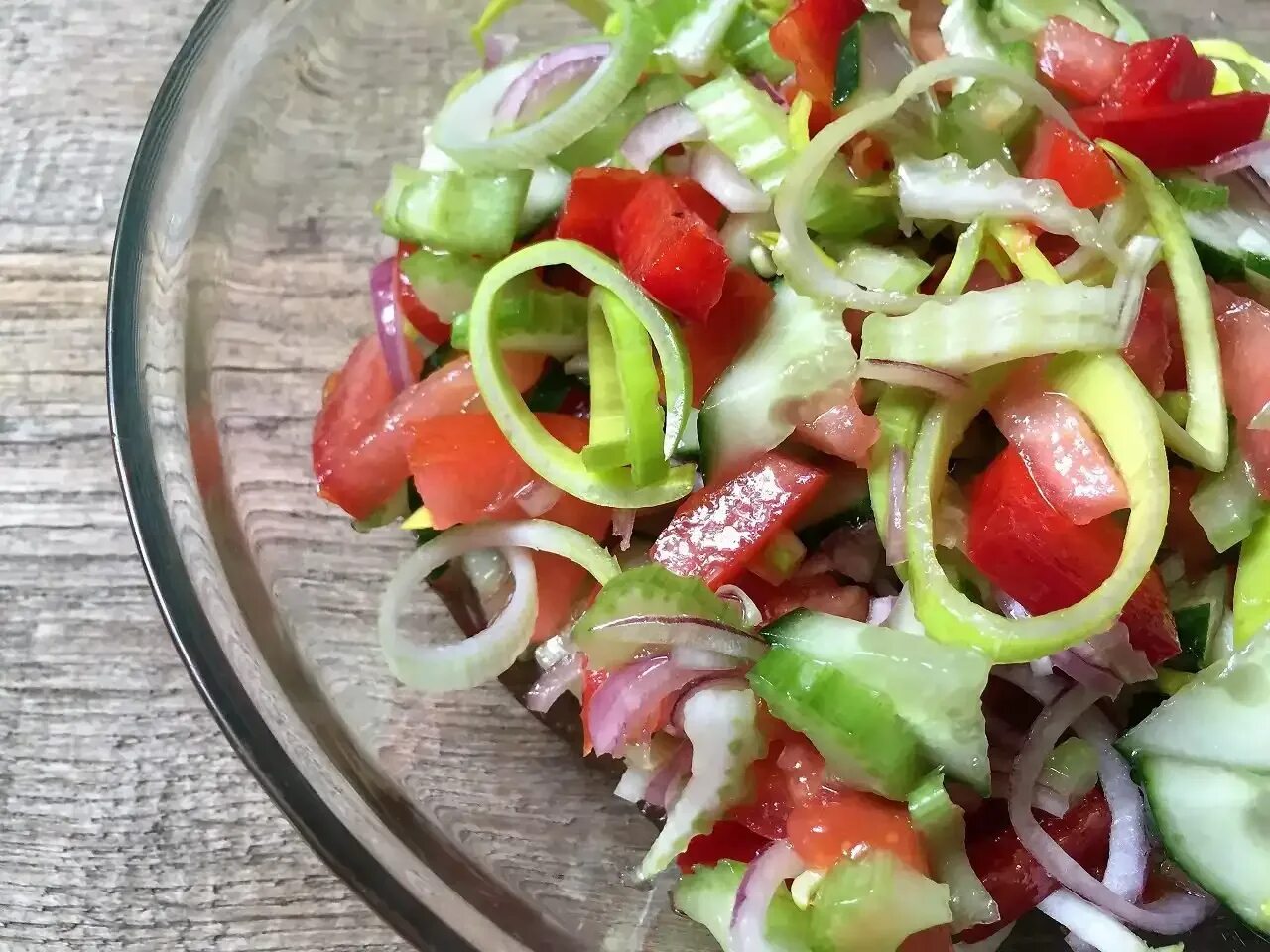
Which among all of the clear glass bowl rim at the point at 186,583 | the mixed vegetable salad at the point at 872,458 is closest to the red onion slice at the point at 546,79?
the mixed vegetable salad at the point at 872,458

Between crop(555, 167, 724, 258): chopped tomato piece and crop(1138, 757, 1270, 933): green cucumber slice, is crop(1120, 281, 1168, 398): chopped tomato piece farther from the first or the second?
crop(555, 167, 724, 258): chopped tomato piece

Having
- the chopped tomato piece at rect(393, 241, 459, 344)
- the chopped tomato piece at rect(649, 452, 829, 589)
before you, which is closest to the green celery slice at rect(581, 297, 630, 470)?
the chopped tomato piece at rect(649, 452, 829, 589)

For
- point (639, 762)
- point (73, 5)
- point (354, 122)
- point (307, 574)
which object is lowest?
point (639, 762)

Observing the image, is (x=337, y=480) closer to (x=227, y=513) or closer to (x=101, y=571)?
(x=227, y=513)

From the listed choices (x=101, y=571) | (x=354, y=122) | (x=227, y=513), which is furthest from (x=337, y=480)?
(x=354, y=122)

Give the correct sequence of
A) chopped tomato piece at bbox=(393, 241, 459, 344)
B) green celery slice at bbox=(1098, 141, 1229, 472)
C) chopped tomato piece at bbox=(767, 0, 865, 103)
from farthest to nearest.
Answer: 1. chopped tomato piece at bbox=(393, 241, 459, 344)
2. chopped tomato piece at bbox=(767, 0, 865, 103)
3. green celery slice at bbox=(1098, 141, 1229, 472)
